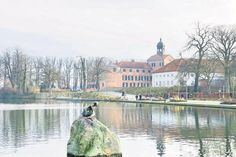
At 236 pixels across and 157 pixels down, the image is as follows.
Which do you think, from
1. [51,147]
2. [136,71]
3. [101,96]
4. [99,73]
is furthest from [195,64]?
[136,71]

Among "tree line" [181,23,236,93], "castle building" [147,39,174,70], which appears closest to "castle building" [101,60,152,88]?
"castle building" [147,39,174,70]

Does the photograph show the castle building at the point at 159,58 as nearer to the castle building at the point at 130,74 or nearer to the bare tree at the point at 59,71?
the castle building at the point at 130,74

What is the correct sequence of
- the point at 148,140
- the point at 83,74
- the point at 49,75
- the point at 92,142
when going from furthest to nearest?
the point at 83,74
the point at 49,75
the point at 148,140
the point at 92,142

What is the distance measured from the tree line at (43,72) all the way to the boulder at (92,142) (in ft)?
289

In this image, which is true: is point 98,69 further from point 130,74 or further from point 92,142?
point 92,142

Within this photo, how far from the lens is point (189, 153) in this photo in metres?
18.3

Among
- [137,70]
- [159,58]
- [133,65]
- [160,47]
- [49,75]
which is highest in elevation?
[160,47]

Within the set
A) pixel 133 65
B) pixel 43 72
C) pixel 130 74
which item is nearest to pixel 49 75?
pixel 43 72

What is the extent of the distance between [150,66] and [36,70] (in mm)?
51998

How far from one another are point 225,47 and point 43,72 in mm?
54243

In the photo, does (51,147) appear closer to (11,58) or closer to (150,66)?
(11,58)

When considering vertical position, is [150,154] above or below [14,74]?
below

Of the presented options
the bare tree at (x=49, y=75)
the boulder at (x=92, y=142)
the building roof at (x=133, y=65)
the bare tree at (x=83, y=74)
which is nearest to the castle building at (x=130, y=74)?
the building roof at (x=133, y=65)

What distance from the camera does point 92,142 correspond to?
16938 mm
